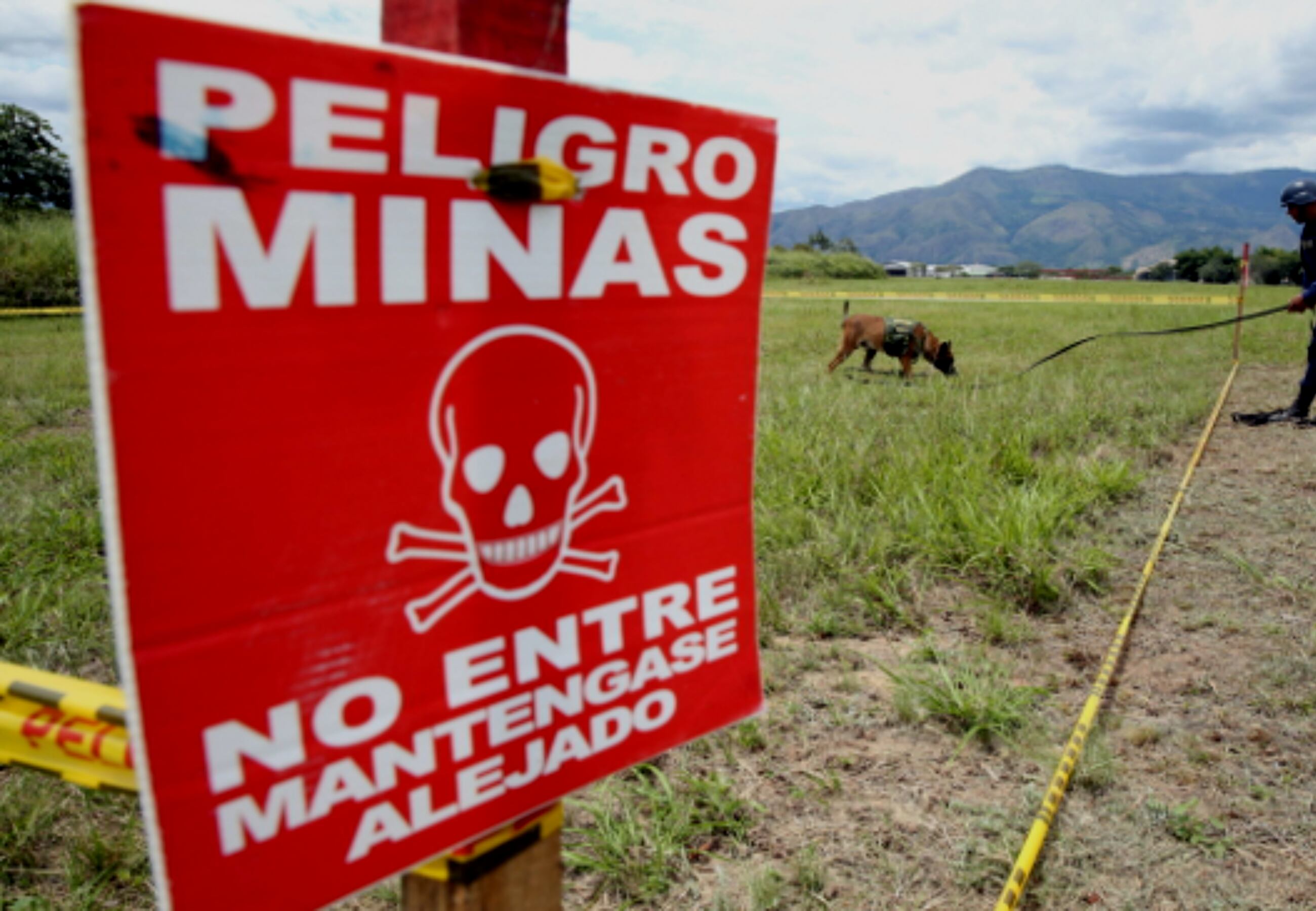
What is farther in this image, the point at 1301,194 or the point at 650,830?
the point at 1301,194

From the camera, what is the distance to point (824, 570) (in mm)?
3371

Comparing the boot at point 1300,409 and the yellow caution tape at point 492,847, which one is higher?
the yellow caution tape at point 492,847

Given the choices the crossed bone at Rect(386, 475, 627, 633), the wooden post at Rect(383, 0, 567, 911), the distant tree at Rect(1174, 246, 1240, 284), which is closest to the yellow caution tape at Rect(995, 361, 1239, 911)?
the wooden post at Rect(383, 0, 567, 911)

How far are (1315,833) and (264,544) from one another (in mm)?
2334

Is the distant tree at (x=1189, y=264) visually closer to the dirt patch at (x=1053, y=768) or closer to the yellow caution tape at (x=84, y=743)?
the dirt patch at (x=1053, y=768)

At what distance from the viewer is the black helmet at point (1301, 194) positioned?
5.95m

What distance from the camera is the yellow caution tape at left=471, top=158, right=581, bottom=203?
2.54 feet

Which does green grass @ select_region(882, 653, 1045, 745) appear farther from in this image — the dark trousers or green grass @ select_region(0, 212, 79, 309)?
green grass @ select_region(0, 212, 79, 309)

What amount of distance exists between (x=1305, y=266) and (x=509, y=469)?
7.28 metres

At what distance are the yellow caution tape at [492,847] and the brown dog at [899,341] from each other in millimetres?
7466

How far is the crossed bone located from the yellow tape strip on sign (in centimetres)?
42

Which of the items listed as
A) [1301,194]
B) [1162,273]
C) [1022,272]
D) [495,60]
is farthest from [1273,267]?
[495,60]

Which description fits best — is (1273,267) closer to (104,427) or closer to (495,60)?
(495,60)

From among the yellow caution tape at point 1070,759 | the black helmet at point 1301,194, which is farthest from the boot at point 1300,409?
the yellow caution tape at point 1070,759
